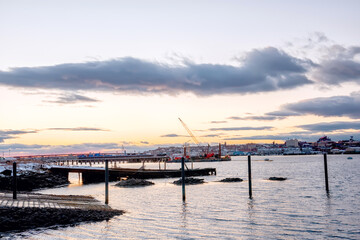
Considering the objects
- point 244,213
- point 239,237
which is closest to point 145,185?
point 244,213

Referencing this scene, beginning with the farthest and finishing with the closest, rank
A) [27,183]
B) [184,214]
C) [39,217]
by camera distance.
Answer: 1. [27,183]
2. [184,214]
3. [39,217]

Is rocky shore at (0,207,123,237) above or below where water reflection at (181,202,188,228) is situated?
above

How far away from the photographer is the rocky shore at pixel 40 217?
17062 millimetres

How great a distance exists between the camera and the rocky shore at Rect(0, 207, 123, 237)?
17.1 m

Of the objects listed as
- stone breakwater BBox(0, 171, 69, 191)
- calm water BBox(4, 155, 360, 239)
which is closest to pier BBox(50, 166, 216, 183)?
stone breakwater BBox(0, 171, 69, 191)

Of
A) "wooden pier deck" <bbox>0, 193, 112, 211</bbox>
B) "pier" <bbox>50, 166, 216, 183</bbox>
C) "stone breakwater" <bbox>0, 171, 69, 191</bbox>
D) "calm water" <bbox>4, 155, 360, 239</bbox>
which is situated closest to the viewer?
"calm water" <bbox>4, 155, 360, 239</bbox>

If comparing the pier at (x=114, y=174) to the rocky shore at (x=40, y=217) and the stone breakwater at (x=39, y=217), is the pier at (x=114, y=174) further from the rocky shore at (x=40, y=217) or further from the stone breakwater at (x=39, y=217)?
the rocky shore at (x=40, y=217)

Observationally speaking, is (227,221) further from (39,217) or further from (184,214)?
(39,217)

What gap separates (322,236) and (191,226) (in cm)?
755

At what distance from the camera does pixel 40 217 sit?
18844mm

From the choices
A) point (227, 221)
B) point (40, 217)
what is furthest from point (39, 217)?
point (227, 221)

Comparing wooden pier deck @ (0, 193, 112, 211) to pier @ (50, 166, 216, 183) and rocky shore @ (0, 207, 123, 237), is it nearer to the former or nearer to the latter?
rocky shore @ (0, 207, 123, 237)

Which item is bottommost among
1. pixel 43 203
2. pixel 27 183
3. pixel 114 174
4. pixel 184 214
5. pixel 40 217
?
pixel 114 174

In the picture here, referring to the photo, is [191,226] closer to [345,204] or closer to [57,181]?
[345,204]
